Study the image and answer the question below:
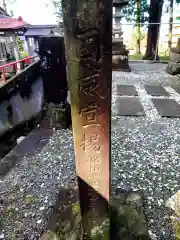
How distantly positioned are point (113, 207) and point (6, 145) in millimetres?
2878

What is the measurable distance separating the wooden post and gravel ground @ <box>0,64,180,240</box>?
68 centimetres

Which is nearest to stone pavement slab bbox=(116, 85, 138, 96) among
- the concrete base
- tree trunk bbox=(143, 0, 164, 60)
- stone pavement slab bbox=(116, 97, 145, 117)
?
stone pavement slab bbox=(116, 97, 145, 117)

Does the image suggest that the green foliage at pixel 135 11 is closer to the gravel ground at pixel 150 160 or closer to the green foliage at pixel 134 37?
the green foliage at pixel 134 37

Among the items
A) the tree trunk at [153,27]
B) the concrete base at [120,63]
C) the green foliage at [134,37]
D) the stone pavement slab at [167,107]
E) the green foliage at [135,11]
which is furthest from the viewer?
the green foliage at [134,37]

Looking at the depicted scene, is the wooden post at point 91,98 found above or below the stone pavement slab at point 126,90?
above

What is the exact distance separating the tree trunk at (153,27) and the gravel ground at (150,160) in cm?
688

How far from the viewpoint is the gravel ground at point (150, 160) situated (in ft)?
6.46

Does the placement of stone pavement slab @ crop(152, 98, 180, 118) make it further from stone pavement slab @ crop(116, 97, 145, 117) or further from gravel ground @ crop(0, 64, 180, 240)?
stone pavement slab @ crop(116, 97, 145, 117)

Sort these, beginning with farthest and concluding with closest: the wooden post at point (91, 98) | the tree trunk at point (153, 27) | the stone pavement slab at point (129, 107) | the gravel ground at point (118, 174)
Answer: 1. the tree trunk at point (153, 27)
2. the stone pavement slab at point (129, 107)
3. the gravel ground at point (118, 174)
4. the wooden post at point (91, 98)

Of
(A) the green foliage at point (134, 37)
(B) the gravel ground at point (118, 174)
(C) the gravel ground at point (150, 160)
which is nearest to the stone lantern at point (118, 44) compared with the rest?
(C) the gravel ground at point (150, 160)

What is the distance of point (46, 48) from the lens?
320 centimetres

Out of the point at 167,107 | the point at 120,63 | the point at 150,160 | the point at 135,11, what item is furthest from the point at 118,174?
the point at 135,11

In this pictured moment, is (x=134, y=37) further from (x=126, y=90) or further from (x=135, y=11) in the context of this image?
(x=126, y=90)

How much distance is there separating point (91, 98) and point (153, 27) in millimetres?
10288
